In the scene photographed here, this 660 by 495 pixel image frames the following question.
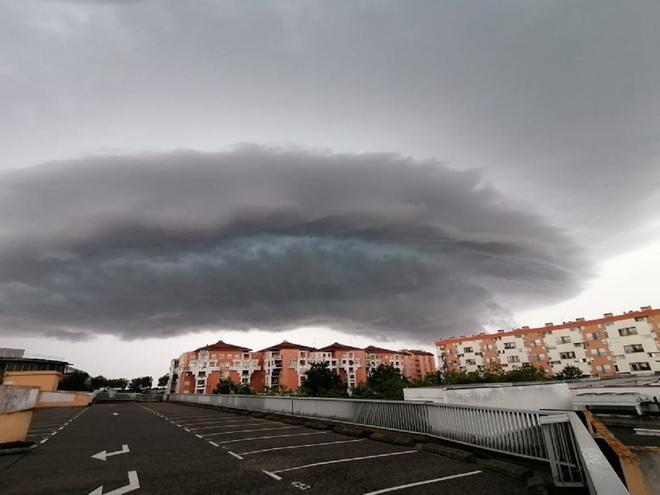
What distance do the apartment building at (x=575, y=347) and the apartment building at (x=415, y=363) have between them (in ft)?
145

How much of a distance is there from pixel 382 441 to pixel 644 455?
8.60 meters

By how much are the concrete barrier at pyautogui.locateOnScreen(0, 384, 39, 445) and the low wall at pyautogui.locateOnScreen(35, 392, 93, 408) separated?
37.3 metres

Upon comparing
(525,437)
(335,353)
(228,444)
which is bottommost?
(228,444)

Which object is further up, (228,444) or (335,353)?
(335,353)

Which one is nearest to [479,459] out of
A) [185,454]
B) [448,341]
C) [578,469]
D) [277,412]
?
[578,469]

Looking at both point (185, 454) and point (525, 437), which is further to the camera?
point (185, 454)

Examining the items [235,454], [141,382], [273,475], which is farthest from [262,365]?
[273,475]

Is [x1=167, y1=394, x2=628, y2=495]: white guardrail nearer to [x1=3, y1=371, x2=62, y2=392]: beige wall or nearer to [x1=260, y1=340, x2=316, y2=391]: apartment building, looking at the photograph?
[x1=3, y1=371, x2=62, y2=392]: beige wall

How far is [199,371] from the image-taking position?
353 feet

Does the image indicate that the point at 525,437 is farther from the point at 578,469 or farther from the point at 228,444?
the point at 228,444

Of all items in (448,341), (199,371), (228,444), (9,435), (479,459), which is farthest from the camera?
(199,371)

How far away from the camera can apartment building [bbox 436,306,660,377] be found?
6306 centimetres

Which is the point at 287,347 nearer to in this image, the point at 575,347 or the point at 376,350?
the point at 376,350

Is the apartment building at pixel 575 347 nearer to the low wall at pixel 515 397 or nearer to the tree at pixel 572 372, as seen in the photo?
→ the tree at pixel 572 372
